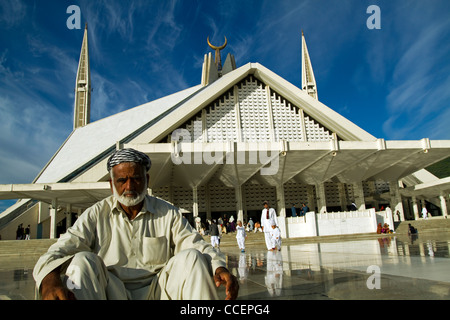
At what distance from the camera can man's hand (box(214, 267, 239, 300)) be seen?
46.0 inches

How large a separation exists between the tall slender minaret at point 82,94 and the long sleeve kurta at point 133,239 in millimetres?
29132

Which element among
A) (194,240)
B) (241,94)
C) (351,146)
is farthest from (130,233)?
(241,94)

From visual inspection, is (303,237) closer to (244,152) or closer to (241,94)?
(244,152)

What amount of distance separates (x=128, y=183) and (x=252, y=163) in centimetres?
1371

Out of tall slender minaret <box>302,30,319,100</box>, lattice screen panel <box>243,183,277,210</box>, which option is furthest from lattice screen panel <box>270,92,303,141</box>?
tall slender minaret <box>302,30,319,100</box>

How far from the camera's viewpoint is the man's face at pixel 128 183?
155cm

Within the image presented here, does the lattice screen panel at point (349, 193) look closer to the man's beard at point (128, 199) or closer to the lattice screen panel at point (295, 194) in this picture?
the lattice screen panel at point (295, 194)

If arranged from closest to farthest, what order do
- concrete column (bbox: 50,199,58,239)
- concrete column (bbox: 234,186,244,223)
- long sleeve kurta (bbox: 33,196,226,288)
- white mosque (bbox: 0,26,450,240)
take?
long sleeve kurta (bbox: 33,196,226,288)
white mosque (bbox: 0,26,450,240)
concrete column (bbox: 50,199,58,239)
concrete column (bbox: 234,186,244,223)

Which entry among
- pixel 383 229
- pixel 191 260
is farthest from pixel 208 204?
pixel 191 260

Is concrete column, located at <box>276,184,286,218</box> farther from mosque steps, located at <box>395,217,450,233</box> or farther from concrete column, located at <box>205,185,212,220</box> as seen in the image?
mosque steps, located at <box>395,217,450,233</box>

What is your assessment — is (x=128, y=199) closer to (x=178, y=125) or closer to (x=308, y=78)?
(x=178, y=125)

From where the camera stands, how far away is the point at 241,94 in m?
19.2

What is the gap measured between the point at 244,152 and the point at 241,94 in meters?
6.25
